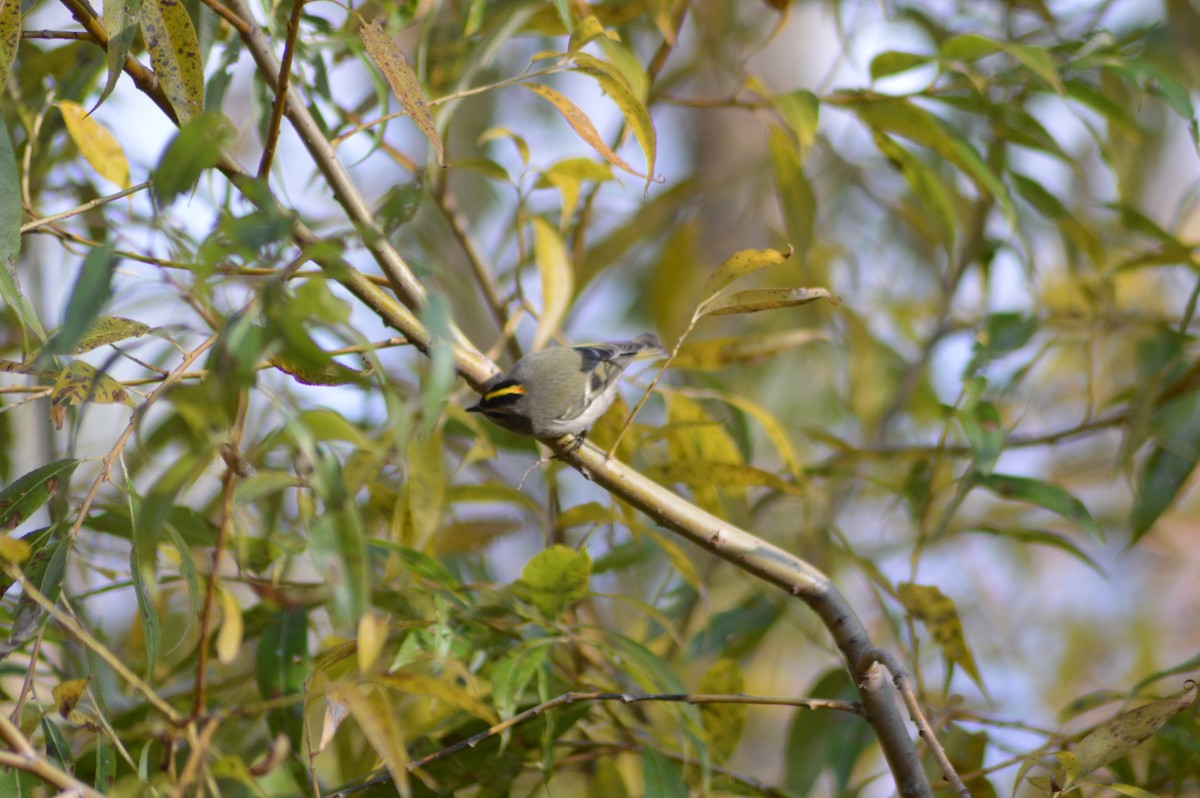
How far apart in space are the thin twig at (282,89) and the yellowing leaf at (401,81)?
5.2 inches

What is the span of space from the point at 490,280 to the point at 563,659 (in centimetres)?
85

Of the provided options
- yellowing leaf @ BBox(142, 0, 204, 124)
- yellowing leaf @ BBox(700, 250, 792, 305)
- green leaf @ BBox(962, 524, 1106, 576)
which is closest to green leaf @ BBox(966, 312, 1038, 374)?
green leaf @ BBox(962, 524, 1106, 576)

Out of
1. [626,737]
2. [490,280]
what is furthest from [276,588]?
[490,280]

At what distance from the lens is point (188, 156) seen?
0.96 meters

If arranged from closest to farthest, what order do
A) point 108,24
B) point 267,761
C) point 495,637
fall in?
point 267,761, point 108,24, point 495,637

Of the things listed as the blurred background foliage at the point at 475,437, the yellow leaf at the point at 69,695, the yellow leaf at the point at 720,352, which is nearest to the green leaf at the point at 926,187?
the blurred background foliage at the point at 475,437

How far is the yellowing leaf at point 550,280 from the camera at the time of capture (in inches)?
77.0

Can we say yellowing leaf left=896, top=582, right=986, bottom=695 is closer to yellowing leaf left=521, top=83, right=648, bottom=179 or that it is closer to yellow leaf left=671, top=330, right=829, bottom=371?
yellow leaf left=671, top=330, right=829, bottom=371

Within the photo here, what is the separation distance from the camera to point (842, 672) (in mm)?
2203

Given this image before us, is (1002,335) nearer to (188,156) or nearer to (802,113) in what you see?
(802,113)

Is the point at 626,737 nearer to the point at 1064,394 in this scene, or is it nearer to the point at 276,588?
the point at 276,588

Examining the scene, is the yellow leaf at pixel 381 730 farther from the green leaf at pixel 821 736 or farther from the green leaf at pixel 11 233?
the green leaf at pixel 821 736

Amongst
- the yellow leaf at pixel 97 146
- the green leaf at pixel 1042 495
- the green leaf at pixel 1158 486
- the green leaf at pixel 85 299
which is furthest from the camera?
the green leaf at pixel 1158 486

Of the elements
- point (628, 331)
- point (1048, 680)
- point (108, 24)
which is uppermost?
point (628, 331)
